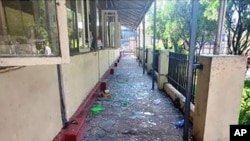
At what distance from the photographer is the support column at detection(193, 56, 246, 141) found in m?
2.33

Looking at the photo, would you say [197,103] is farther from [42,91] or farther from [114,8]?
[114,8]

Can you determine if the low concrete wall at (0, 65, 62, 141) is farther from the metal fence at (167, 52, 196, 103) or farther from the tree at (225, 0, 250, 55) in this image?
the tree at (225, 0, 250, 55)

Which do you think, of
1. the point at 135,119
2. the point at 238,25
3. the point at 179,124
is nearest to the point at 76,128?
the point at 135,119

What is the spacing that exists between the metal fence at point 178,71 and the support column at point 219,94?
1495mm

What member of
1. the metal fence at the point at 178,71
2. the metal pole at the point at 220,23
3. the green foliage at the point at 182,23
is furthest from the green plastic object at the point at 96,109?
the green foliage at the point at 182,23

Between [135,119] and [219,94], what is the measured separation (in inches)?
62.3

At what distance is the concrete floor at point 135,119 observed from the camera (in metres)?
2.95

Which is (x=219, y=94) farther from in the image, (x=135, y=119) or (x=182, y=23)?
(x=182, y=23)

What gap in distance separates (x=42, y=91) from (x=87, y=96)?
2134 millimetres

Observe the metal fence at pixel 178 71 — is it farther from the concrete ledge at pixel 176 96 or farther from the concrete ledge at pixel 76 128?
the concrete ledge at pixel 76 128

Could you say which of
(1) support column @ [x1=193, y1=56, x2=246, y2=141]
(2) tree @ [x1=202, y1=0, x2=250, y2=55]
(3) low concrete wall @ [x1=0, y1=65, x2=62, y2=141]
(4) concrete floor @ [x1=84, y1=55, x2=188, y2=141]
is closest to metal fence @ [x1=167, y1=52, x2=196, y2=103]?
(4) concrete floor @ [x1=84, y1=55, x2=188, y2=141]

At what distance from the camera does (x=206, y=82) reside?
2.41 metres

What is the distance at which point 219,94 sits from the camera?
2381mm

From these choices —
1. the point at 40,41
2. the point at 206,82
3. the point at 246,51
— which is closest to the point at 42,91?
the point at 40,41
